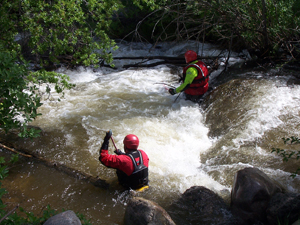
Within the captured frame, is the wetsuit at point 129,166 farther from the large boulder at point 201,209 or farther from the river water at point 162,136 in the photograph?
the large boulder at point 201,209

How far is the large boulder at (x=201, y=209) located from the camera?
317cm

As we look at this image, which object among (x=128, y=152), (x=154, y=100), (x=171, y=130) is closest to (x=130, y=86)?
(x=154, y=100)

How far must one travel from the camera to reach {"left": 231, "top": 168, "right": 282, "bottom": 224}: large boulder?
303 cm

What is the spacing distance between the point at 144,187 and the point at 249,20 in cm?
530

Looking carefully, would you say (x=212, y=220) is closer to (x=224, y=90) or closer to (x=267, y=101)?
(x=267, y=101)

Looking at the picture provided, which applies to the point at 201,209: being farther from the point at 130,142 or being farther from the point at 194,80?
the point at 194,80

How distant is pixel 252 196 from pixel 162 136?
2.50 m

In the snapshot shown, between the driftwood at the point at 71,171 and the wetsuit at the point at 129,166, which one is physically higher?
the wetsuit at the point at 129,166

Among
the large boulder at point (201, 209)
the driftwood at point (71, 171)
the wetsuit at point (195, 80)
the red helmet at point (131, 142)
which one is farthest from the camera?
the wetsuit at point (195, 80)

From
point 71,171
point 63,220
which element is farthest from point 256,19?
point 63,220

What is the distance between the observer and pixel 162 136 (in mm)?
5289

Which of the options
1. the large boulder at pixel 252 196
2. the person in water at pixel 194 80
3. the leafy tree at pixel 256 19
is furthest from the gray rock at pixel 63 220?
the leafy tree at pixel 256 19

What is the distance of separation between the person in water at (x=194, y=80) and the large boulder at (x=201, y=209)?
3166 mm

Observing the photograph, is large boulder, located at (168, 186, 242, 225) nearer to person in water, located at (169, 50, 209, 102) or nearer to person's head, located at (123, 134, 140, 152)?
person's head, located at (123, 134, 140, 152)
